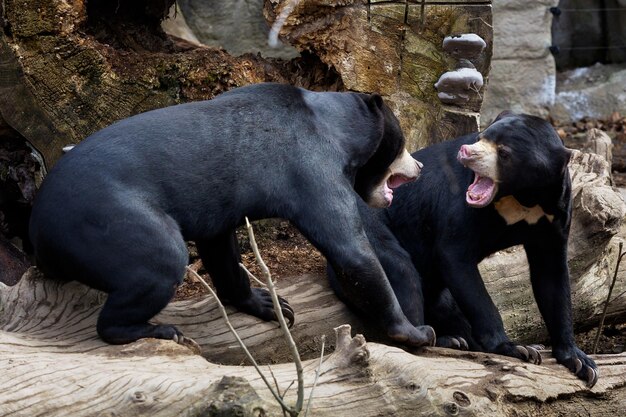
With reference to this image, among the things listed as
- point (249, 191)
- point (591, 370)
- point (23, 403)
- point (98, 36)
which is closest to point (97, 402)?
point (23, 403)

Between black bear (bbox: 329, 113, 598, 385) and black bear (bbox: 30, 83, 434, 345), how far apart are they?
41cm

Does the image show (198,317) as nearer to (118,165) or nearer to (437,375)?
(118,165)

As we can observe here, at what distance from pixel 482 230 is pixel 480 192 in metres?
0.26

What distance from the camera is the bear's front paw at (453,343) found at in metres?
5.61

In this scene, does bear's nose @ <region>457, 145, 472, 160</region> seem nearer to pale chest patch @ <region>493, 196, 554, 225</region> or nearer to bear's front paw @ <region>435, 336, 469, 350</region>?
pale chest patch @ <region>493, 196, 554, 225</region>

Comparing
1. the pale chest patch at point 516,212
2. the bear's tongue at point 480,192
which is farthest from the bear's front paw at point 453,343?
the bear's tongue at point 480,192

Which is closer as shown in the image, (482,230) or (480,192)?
(480,192)

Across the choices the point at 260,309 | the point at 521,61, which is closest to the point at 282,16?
the point at 260,309

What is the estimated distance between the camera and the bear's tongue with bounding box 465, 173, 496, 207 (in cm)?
514

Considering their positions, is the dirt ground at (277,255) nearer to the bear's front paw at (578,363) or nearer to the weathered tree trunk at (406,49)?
the weathered tree trunk at (406,49)

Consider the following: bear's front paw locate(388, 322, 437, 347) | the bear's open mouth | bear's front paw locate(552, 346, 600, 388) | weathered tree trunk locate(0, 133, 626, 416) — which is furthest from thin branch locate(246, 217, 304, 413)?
the bear's open mouth

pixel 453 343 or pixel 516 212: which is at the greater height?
pixel 516 212

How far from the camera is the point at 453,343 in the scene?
562cm

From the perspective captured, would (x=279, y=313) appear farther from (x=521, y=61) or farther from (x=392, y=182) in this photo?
(x=521, y=61)
